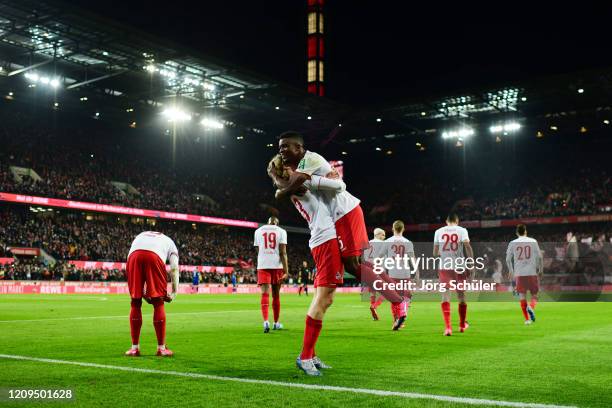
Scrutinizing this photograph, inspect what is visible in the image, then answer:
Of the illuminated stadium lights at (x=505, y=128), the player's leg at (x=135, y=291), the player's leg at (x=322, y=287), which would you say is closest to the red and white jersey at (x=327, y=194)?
the player's leg at (x=322, y=287)

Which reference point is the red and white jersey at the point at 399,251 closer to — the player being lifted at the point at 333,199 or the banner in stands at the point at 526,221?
the player being lifted at the point at 333,199

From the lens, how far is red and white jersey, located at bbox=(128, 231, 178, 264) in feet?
26.4

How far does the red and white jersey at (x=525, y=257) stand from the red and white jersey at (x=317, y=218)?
9612 mm

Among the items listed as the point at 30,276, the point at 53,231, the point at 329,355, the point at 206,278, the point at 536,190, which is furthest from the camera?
the point at 536,190

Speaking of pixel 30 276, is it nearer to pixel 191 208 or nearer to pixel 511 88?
pixel 191 208

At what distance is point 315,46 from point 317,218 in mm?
65328

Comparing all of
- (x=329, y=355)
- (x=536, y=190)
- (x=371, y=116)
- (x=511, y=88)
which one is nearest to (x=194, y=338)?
(x=329, y=355)

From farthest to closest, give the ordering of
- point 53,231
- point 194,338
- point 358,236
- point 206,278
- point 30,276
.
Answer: point 206,278, point 53,231, point 30,276, point 194,338, point 358,236

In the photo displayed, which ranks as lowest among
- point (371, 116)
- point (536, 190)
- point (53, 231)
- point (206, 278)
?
point (206, 278)

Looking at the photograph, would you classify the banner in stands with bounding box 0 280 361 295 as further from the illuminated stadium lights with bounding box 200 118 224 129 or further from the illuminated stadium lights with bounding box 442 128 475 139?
the illuminated stadium lights with bounding box 442 128 475 139

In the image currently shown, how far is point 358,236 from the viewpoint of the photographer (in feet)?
22.1

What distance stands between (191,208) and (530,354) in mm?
50758

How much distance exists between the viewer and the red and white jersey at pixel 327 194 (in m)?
6.54

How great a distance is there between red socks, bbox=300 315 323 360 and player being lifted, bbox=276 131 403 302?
2.17ft
